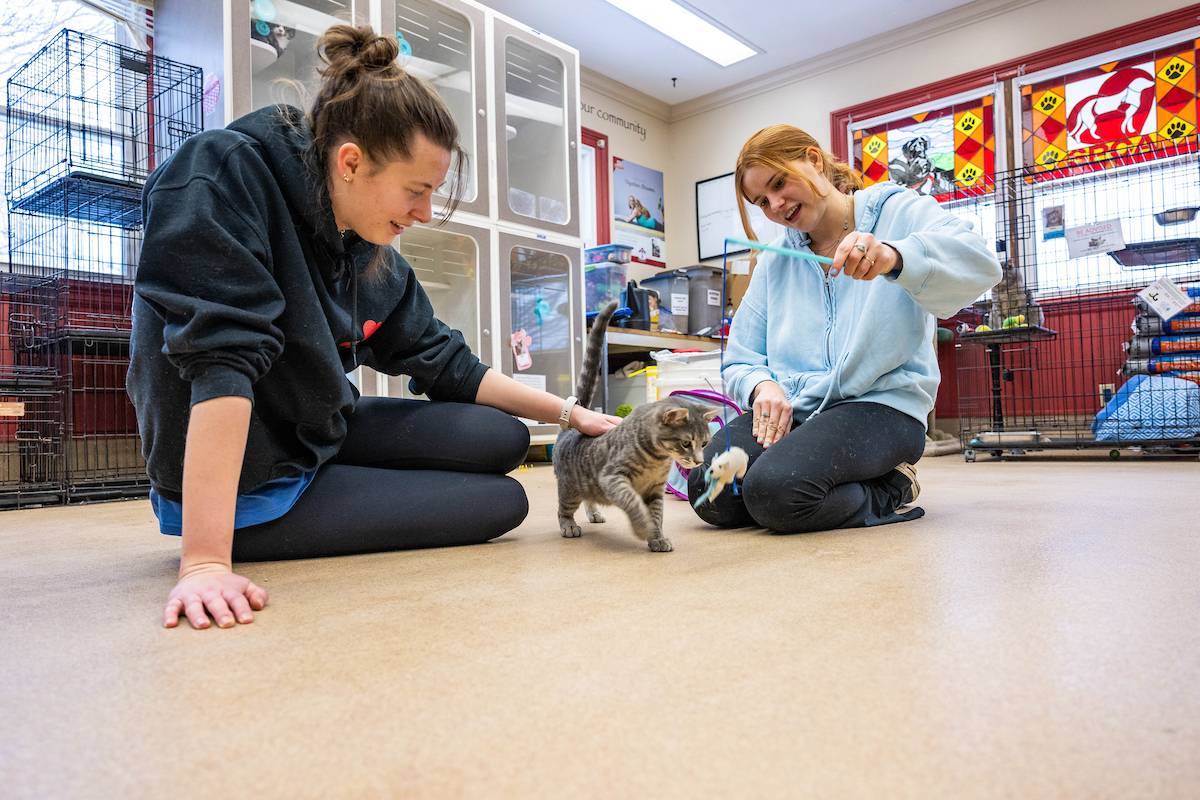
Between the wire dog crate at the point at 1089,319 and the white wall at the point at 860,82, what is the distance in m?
0.87

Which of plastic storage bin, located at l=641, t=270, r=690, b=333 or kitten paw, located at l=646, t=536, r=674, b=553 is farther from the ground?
plastic storage bin, located at l=641, t=270, r=690, b=333

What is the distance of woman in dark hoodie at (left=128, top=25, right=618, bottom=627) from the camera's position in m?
1.08

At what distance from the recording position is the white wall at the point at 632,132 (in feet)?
18.6

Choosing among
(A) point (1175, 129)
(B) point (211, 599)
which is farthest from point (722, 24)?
(B) point (211, 599)

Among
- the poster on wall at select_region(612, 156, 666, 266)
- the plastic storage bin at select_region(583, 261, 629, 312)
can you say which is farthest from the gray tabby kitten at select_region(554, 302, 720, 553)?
the poster on wall at select_region(612, 156, 666, 266)

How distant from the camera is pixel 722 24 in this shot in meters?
4.94

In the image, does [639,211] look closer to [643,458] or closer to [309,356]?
[643,458]

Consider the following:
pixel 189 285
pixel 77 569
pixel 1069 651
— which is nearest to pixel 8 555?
pixel 77 569

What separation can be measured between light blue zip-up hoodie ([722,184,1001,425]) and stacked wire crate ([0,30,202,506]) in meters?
2.25

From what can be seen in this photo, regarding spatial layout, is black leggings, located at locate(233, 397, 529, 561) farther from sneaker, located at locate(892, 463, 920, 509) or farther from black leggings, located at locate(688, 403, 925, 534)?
sneaker, located at locate(892, 463, 920, 509)

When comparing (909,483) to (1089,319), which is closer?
(909,483)

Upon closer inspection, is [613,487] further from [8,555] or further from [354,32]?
[8,555]

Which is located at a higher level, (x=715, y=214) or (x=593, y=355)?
(x=715, y=214)

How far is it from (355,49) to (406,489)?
82 cm
